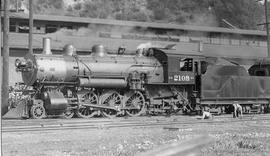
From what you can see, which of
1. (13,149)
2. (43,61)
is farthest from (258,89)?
(13,149)

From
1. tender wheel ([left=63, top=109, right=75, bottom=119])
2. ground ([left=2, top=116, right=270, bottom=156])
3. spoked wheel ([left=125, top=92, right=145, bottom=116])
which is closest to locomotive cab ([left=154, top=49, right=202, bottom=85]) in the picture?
spoked wheel ([left=125, top=92, right=145, bottom=116])

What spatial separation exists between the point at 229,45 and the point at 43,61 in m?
26.6

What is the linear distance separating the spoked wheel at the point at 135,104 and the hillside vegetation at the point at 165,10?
210ft

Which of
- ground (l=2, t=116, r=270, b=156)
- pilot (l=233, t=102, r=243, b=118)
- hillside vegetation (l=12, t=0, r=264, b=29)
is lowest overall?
ground (l=2, t=116, r=270, b=156)

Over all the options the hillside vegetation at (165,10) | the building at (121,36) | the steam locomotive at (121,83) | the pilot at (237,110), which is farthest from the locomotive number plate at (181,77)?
the hillside vegetation at (165,10)

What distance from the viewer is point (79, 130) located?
1082 cm

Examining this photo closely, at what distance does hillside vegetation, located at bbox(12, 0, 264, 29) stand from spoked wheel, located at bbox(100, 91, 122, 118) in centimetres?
6433

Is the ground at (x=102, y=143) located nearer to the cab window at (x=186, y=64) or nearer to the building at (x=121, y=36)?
the cab window at (x=186, y=64)

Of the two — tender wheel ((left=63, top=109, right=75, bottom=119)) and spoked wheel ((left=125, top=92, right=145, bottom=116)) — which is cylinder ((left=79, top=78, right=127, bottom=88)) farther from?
tender wheel ((left=63, top=109, right=75, bottom=119))

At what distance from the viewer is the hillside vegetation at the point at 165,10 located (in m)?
80.4

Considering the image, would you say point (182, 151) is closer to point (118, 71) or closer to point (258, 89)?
point (118, 71)

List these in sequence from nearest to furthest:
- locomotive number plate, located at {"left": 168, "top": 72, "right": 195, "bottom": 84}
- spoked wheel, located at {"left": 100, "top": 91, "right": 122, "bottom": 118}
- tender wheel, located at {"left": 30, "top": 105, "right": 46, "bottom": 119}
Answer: tender wheel, located at {"left": 30, "top": 105, "right": 46, "bottom": 119} < spoked wheel, located at {"left": 100, "top": 91, "right": 122, "bottom": 118} < locomotive number plate, located at {"left": 168, "top": 72, "right": 195, "bottom": 84}

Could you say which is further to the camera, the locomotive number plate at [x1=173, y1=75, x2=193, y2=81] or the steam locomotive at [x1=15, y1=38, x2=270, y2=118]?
the locomotive number plate at [x1=173, y1=75, x2=193, y2=81]

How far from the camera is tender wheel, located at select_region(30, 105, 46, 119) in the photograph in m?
14.4
